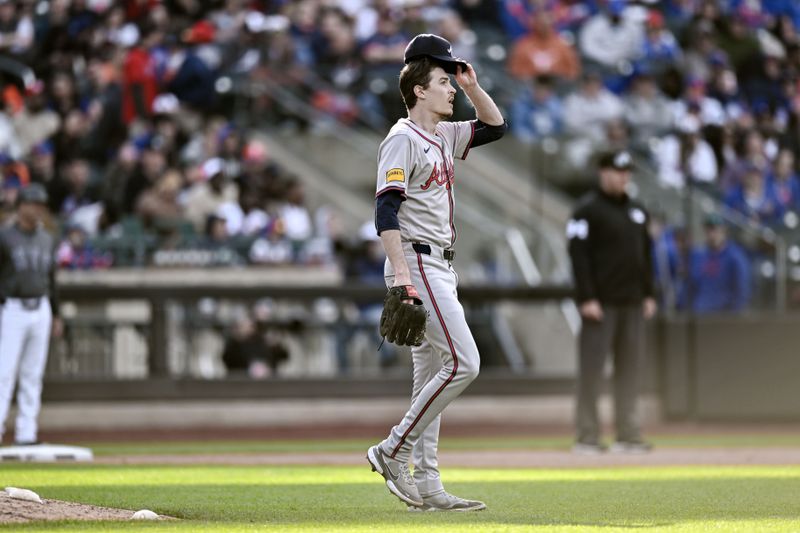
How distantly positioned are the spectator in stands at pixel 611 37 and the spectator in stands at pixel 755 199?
2.98 metres

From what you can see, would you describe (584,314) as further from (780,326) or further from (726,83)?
(726,83)

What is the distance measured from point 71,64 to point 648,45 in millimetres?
7573

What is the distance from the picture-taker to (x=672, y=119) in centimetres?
1645

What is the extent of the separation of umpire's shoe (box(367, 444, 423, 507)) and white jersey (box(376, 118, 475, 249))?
1.07m

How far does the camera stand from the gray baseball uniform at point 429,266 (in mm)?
6621

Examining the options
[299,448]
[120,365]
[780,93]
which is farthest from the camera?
[780,93]

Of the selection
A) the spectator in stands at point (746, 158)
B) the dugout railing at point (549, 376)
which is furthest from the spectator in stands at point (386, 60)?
the spectator in stands at point (746, 158)

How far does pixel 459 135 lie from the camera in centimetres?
711

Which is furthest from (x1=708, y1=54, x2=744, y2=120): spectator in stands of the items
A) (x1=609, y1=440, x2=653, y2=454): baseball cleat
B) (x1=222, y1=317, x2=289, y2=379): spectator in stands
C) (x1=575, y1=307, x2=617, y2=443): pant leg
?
(x1=609, y1=440, x2=653, y2=454): baseball cleat

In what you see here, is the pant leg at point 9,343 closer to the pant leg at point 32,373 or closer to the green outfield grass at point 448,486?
the pant leg at point 32,373

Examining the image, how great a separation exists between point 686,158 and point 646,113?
1035 millimetres

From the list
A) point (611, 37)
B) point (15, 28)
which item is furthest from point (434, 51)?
point (15, 28)

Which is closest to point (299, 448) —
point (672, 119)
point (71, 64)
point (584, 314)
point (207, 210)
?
point (584, 314)

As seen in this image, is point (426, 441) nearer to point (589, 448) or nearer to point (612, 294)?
point (589, 448)
